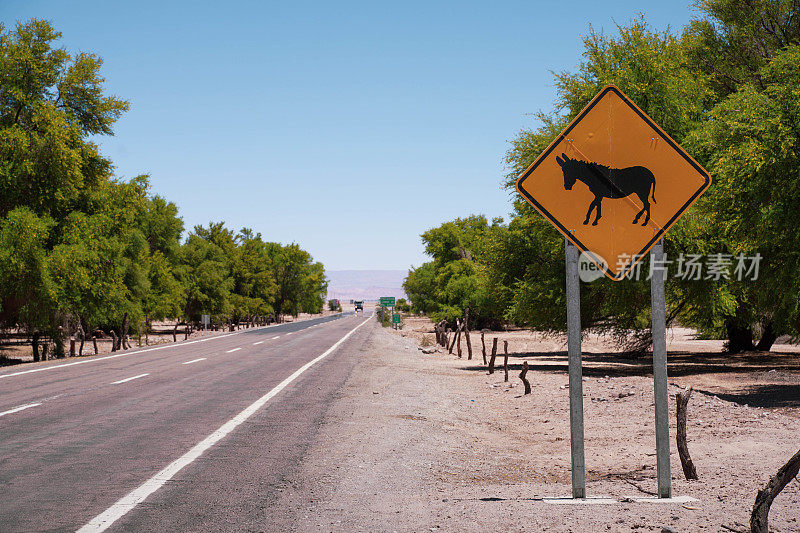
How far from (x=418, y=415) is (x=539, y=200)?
7096 mm

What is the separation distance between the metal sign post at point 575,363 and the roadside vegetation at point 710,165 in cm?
1197

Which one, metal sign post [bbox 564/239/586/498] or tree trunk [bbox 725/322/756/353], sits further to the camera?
tree trunk [bbox 725/322/756/353]

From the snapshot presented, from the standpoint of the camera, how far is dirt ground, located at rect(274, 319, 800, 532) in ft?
16.1

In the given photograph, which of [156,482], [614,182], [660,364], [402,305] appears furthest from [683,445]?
[402,305]

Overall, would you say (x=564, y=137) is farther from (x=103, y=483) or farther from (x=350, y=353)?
(x=350, y=353)

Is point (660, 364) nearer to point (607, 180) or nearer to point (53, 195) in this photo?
point (607, 180)

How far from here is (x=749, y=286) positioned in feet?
58.2

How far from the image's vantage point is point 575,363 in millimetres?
5148

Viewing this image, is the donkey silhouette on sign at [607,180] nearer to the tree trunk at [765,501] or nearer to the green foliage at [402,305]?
the tree trunk at [765,501]

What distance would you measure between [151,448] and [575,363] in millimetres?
5188

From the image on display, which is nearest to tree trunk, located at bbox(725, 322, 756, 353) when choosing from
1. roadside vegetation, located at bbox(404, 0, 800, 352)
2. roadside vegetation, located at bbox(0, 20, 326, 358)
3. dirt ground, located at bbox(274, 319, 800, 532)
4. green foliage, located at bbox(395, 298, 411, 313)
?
roadside vegetation, located at bbox(404, 0, 800, 352)

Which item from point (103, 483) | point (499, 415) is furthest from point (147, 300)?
point (103, 483)

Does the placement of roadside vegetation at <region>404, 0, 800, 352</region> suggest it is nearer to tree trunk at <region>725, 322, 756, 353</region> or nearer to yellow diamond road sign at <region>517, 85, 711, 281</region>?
tree trunk at <region>725, 322, 756, 353</region>

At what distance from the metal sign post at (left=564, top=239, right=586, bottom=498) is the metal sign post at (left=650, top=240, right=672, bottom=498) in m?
0.56
